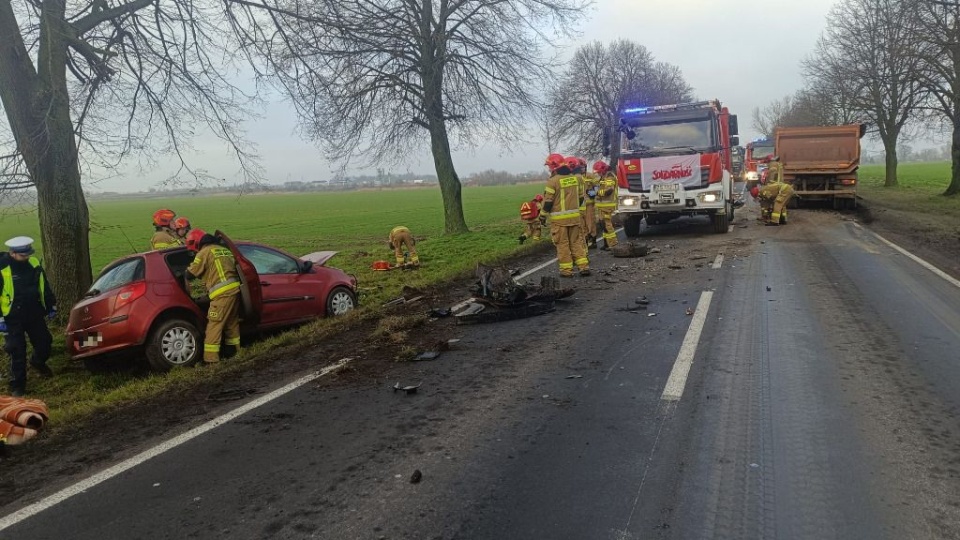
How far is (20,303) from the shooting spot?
645 centimetres

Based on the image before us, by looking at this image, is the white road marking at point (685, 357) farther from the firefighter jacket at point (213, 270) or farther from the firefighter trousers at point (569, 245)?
the firefighter jacket at point (213, 270)

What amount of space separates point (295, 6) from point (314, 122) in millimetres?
1799

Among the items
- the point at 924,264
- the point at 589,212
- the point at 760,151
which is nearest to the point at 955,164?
the point at 760,151

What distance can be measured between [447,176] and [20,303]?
1492cm

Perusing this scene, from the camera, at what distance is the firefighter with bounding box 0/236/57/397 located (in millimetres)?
6312

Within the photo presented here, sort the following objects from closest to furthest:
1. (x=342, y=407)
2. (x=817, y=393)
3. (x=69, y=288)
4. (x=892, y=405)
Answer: (x=892, y=405) → (x=817, y=393) → (x=342, y=407) → (x=69, y=288)

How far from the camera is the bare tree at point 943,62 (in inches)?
622

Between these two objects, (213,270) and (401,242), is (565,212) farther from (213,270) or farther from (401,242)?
(213,270)

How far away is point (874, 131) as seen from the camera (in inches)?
1355

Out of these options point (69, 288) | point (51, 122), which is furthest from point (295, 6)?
point (69, 288)

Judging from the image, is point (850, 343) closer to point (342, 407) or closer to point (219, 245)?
point (342, 407)

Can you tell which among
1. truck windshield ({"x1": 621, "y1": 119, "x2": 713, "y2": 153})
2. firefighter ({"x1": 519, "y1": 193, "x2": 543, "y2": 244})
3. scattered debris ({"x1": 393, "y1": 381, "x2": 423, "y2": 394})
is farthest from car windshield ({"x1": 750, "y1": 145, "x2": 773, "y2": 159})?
scattered debris ({"x1": 393, "y1": 381, "x2": 423, "y2": 394})

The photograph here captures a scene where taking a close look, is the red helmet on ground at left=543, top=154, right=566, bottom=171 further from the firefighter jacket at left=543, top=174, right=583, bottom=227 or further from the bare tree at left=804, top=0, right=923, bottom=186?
the bare tree at left=804, top=0, right=923, bottom=186

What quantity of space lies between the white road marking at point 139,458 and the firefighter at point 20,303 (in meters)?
3.21
